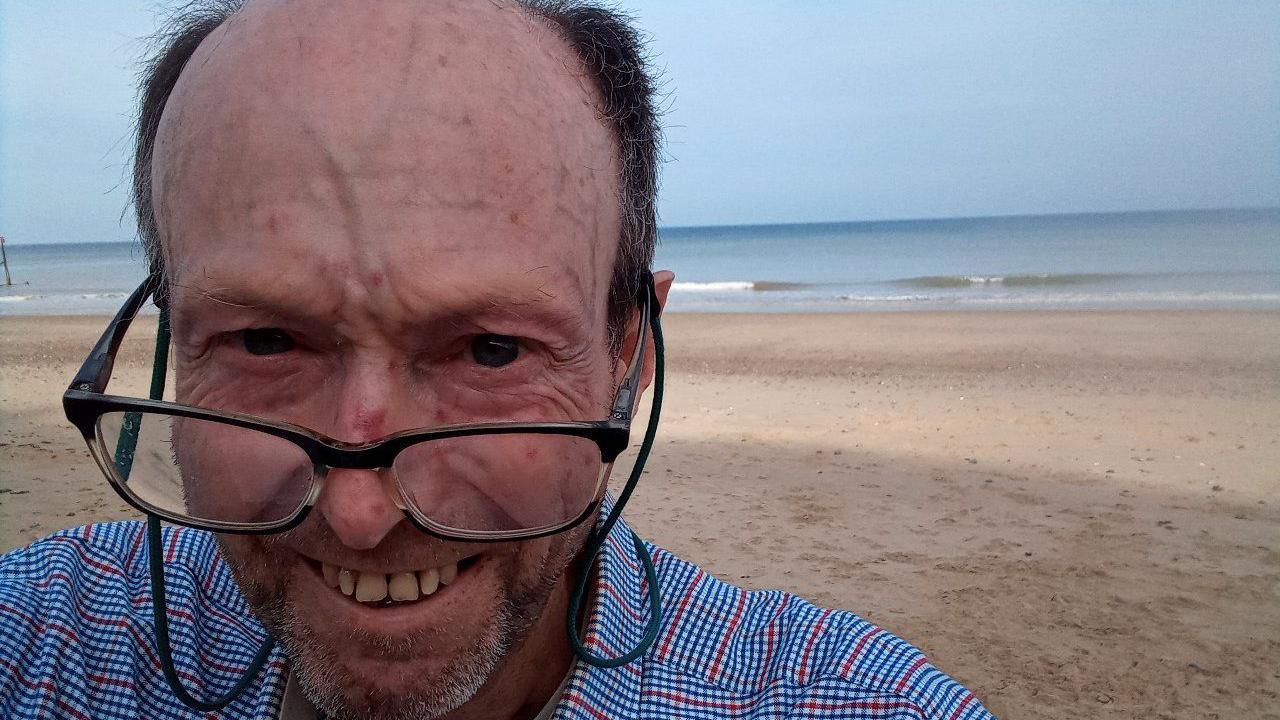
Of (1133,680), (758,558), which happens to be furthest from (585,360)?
(758,558)

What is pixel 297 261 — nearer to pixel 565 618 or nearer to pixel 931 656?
pixel 565 618

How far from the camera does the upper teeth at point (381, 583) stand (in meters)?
1.17

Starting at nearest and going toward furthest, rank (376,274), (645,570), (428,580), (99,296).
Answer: (376,274)
(428,580)
(645,570)
(99,296)

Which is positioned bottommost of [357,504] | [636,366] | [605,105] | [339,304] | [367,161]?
[357,504]

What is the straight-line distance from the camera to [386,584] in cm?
118

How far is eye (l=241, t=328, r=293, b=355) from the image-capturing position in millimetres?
1150

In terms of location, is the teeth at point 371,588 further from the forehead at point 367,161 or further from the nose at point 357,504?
the forehead at point 367,161

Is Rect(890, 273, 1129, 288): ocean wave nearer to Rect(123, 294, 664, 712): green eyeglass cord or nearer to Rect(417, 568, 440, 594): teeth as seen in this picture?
Rect(123, 294, 664, 712): green eyeglass cord

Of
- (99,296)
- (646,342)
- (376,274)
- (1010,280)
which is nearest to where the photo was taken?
(376,274)

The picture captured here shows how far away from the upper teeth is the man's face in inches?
0.5

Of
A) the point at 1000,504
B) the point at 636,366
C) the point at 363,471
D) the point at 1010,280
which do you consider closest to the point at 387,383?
the point at 363,471

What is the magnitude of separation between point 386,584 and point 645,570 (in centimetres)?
56

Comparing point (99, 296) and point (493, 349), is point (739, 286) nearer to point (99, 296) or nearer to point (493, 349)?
point (99, 296)

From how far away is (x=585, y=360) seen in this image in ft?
4.26
